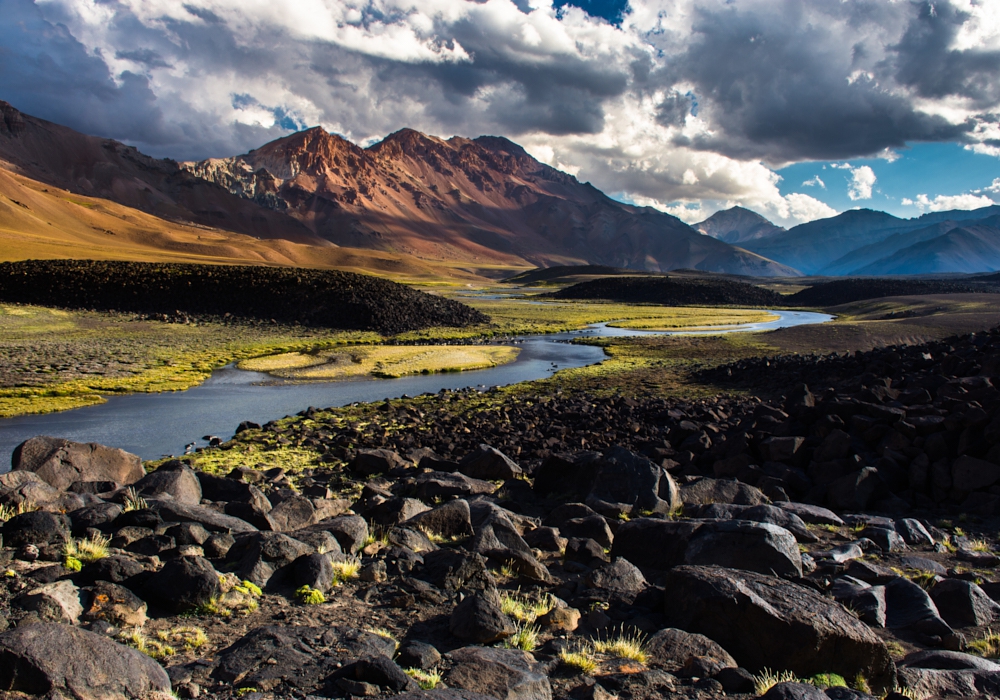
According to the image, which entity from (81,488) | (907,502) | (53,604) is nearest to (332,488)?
(81,488)

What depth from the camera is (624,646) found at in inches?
311

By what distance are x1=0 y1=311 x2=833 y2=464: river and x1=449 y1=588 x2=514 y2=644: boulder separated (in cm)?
1602

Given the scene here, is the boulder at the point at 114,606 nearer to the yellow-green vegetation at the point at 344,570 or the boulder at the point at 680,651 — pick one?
the yellow-green vegetation at the point at 344,570

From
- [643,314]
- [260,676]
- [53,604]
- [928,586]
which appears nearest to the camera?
[260,676]

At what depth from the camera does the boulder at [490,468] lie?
17.6m

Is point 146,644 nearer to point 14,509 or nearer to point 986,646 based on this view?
point 14,509

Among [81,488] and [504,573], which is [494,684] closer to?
[504,573]

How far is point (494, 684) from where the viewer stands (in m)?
6.74

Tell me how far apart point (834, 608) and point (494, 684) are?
173 inches

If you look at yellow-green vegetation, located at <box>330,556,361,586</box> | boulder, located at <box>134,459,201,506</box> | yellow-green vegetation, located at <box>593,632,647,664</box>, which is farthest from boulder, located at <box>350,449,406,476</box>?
yellow-green vegetation, located at <box>593,632,647,664</box>

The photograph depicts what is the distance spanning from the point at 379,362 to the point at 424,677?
36.0 meters

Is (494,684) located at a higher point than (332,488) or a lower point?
higher

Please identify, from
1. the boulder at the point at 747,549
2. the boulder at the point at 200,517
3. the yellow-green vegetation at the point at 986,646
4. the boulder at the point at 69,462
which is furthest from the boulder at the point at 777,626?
the boulder at the point at 69,462

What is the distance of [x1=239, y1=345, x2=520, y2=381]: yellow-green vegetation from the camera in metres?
38.3
